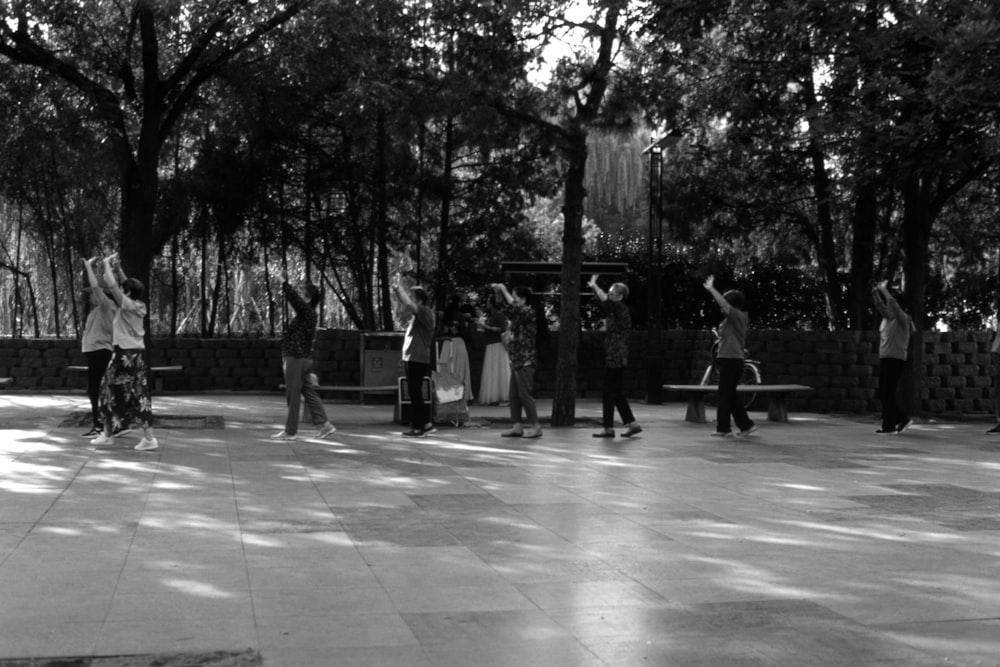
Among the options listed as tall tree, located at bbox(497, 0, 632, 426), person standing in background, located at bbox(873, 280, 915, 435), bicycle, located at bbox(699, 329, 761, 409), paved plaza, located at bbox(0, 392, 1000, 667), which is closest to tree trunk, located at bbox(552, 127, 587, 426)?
tall tree, located at bbox(497, 0, 632, 426)

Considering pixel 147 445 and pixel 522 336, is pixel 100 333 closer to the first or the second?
pixel 147 445

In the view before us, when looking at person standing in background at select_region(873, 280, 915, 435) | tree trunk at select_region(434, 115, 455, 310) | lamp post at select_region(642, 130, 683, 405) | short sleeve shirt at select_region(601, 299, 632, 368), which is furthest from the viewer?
tree trunk at select_region(434, 115, 455, 310)

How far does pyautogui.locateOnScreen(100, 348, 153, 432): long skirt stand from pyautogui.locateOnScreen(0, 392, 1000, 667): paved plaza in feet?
1.31

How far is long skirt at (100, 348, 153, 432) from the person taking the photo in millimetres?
13172

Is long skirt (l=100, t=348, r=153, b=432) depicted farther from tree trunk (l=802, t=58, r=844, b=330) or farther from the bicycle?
tree trunk (l=802, t=58, r=844, b=330)

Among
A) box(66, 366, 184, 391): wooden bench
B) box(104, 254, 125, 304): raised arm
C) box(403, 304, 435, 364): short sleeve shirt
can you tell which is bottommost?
box(66, 366, 184, 391): wooden bench

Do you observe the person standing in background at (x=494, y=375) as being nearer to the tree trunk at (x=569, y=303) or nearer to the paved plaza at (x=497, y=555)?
the tree trunk at (x=569, y=303)

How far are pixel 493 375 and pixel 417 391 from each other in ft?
20.4

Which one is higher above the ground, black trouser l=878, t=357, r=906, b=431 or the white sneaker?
black trouser l=878, t=357, r=906, b=431

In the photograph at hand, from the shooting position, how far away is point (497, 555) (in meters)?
7.69

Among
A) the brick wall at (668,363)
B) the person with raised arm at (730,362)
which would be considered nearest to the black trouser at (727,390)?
the person with raised arm at (730,362)

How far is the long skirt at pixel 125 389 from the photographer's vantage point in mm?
13172

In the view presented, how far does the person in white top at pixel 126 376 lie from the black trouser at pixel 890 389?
28.1 ft

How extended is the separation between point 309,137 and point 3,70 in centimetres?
631
